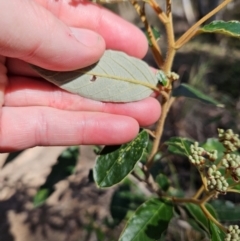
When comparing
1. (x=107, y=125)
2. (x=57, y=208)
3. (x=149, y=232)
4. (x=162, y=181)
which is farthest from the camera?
(x=57, y=208)

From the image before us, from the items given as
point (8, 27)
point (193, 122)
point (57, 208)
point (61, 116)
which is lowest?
point (57, 208)

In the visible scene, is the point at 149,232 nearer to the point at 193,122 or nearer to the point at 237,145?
the point at 237,145

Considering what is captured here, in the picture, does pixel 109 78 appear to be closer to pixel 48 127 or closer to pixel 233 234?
pixel 48 127

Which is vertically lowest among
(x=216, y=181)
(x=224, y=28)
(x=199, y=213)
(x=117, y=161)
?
(x=199, y=213)

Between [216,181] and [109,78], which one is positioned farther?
[109,78]

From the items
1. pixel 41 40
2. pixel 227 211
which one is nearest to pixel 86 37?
pixel 41 40

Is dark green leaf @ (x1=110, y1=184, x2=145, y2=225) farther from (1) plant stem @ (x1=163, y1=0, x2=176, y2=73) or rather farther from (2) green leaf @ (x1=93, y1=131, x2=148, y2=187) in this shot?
(1) plant stem @ (x1=163, y1=0, x2=176, y2=73)

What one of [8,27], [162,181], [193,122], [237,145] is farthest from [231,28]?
[193,122]
